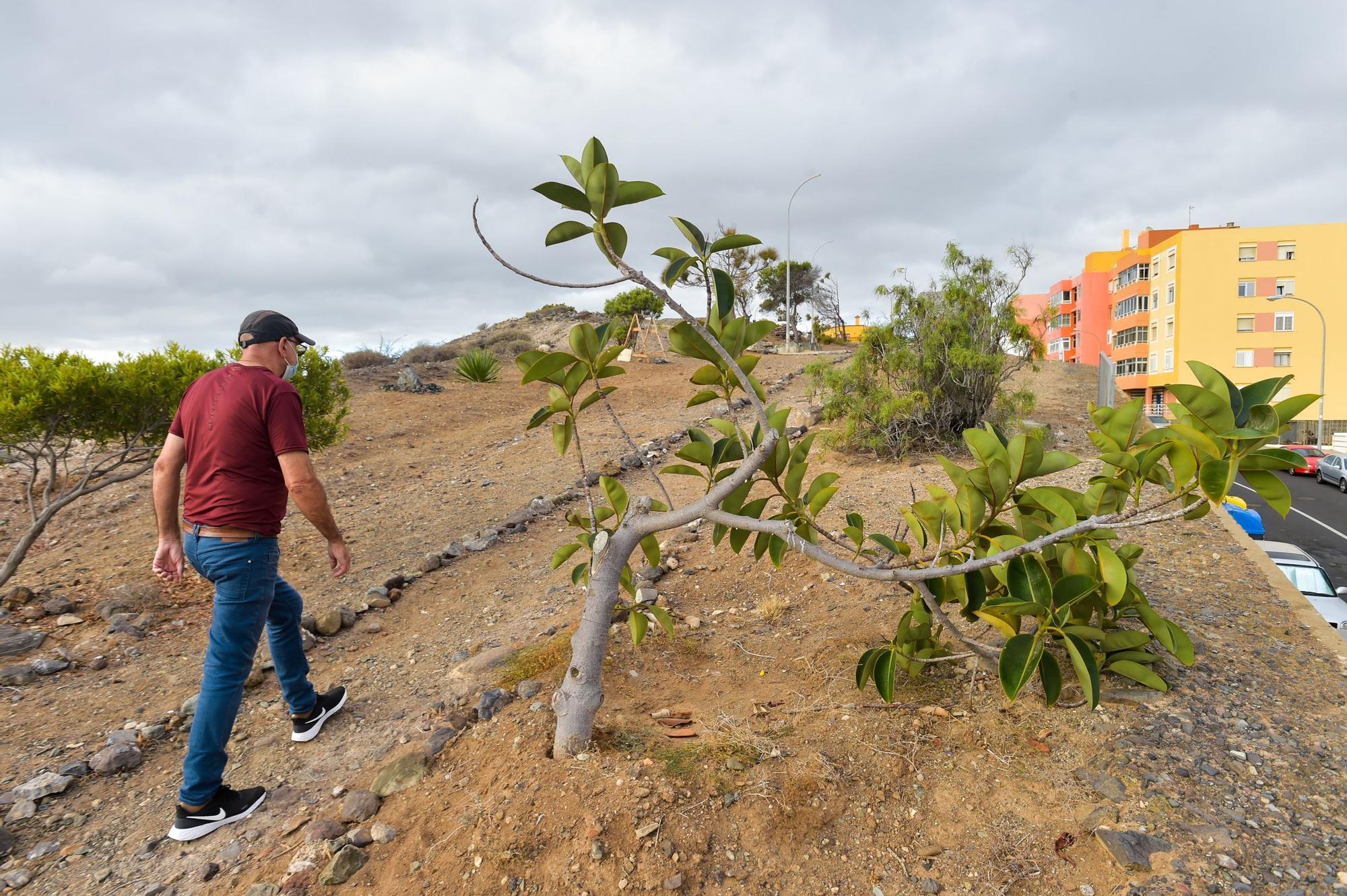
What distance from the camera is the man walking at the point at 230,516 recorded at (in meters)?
2.31

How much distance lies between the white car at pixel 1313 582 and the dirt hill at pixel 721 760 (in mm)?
2911

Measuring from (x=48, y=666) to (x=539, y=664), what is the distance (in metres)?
2.83

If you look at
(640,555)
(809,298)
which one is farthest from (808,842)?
(809,298)

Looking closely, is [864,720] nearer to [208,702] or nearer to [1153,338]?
[208,702]

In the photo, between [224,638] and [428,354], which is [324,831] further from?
[428,354]

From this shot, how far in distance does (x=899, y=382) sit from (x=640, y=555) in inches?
217

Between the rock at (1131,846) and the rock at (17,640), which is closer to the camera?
the rock at (1131,846)

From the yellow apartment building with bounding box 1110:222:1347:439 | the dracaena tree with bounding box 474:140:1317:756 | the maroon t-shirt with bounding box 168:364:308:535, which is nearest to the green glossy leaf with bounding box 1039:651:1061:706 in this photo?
the dracaena tree with bounding box 474:140:1317:756

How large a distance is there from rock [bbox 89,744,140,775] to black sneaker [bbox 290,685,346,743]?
1.84 ft

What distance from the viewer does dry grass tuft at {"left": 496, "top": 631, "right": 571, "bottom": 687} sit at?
2.79 metres

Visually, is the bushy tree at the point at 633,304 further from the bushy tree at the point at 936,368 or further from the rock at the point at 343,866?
the rock at the point at 343,866

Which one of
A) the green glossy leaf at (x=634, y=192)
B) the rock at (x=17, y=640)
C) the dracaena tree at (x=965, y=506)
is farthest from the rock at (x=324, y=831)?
the rock at (x=17, y=640)

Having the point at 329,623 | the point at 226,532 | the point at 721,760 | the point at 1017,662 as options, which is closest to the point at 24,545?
the point at 329,623

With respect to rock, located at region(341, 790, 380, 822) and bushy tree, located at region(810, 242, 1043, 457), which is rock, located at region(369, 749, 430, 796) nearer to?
rock, located at region(341, 790, 380, 822)
